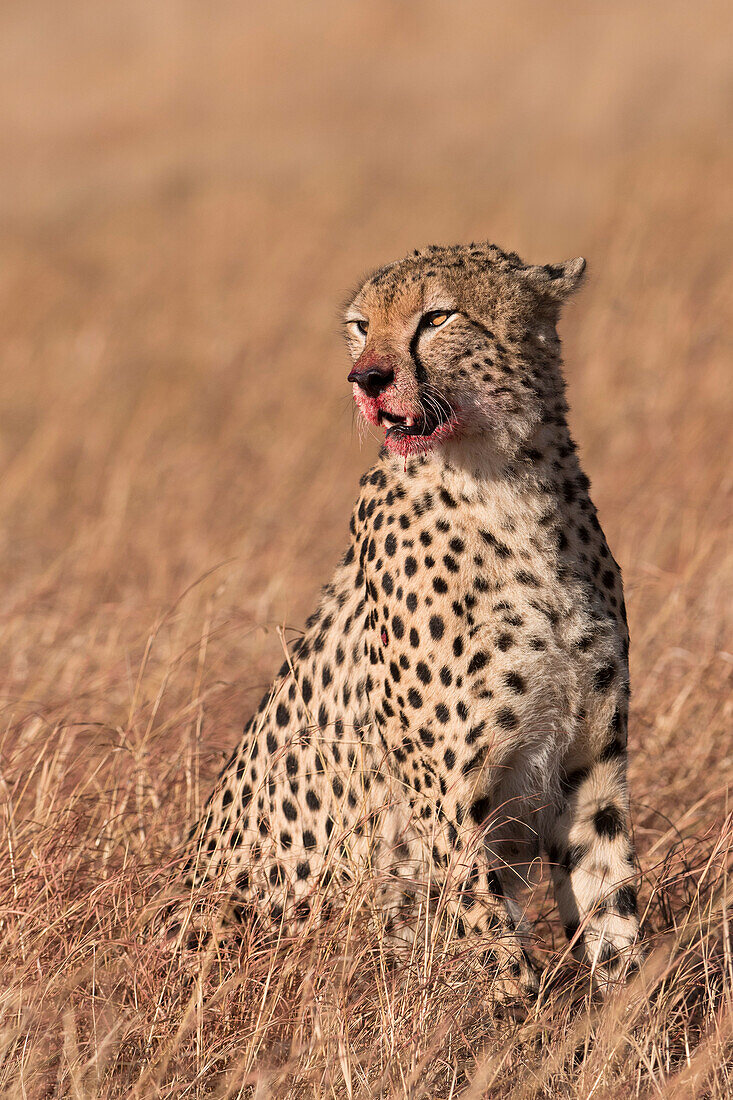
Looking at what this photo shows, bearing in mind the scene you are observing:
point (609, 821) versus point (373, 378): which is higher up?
point (373, 378)

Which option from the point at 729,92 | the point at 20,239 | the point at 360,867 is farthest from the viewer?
the point at 729,92

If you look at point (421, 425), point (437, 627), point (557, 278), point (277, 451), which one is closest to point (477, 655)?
point (437, 627)

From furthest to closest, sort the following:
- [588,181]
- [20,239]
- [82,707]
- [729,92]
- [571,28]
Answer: [571,28], [729,92], [20,239], [588,181], [82,707]

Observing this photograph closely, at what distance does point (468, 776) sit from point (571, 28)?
1213cm

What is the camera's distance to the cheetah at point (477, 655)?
7.95ft

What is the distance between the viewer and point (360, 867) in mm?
2422

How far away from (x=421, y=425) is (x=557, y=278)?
0.47 m

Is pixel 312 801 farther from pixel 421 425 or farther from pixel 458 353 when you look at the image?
pixel 458 353

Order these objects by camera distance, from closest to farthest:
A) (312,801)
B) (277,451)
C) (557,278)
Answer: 1. (557,278)
2. (312,801)
3. (277,451)

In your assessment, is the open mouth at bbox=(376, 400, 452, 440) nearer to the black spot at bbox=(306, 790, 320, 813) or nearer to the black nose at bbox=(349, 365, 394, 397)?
the black nose at bbox=(349, 365, 394, 397)

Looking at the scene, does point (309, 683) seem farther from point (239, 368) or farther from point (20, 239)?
point (20, 239)

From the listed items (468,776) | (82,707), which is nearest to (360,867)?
(468,776)

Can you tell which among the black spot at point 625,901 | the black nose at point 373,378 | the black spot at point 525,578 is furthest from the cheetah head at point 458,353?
the black spot at point 625,901

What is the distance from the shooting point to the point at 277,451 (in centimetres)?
660
